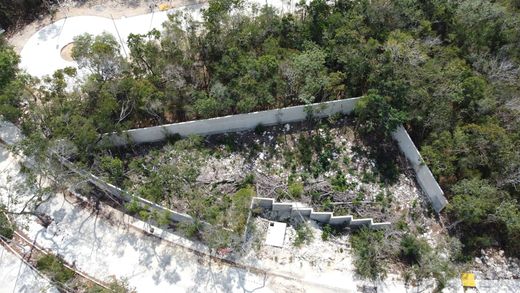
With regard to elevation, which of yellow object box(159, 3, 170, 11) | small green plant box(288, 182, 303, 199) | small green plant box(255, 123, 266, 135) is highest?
yellow object box(159, 3, 170, 11)

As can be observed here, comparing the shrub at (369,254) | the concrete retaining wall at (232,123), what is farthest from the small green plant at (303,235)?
the concrete retaining wall at (232,123)

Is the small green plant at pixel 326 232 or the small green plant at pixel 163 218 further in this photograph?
the small green plant at pixel 326 232

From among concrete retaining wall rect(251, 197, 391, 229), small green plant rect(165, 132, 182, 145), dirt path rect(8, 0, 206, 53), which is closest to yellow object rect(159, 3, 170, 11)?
dirt path rect(8, 0, 206, 53)

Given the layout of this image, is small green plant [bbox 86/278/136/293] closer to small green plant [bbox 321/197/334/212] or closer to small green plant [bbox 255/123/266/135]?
small green plant [bbox 321/197/334/212]

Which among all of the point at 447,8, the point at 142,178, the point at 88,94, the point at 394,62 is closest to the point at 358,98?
the point at 394,62

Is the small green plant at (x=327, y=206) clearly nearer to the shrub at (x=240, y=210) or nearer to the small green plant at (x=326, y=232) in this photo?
the small green plant at (x=326, y=232)

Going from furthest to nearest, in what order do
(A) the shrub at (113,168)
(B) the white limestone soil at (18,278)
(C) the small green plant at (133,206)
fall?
1. (A) the shrub at (113,168)
2. (C) the small green plant at (133,206)
3. (B) the white limestone soil at (18,278)

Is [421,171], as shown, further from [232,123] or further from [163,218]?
[163,218]
